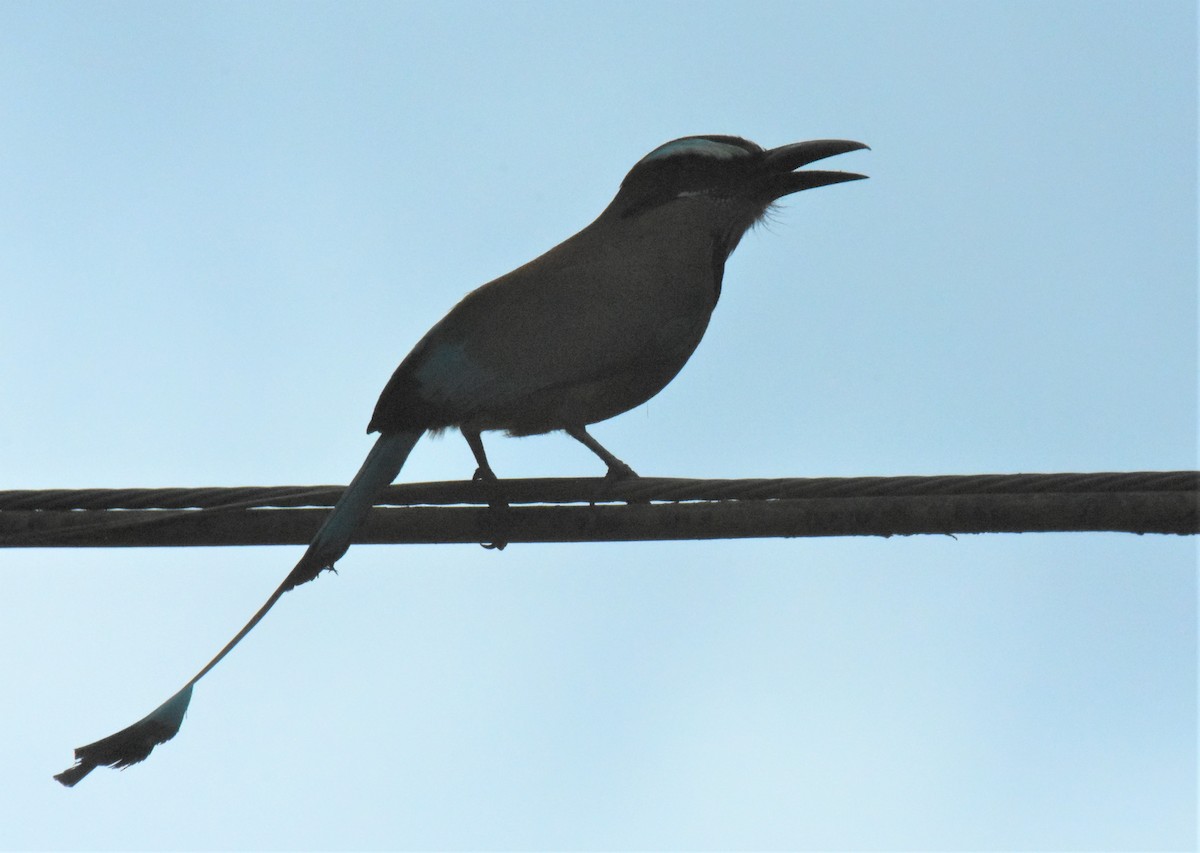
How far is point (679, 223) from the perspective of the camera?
5199 millimetres

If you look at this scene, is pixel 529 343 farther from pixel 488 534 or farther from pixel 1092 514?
pixel 1092 514

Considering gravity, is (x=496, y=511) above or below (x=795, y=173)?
below

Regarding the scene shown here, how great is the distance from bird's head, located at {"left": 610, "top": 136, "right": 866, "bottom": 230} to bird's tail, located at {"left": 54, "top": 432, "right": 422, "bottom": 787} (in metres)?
2.44

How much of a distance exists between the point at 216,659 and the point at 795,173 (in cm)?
316

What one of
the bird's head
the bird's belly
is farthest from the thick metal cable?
the bird's head

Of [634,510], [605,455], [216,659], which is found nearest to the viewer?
[634,510]

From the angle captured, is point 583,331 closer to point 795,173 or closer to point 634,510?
point 634,510

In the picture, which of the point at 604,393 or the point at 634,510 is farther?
the point at 604,393

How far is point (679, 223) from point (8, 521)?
280 cm

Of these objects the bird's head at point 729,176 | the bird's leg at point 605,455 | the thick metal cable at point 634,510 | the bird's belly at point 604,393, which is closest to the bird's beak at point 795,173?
the bird's head at point 729,176

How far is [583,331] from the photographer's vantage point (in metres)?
4.32

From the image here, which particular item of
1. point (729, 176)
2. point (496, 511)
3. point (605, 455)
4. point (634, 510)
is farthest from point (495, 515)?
point (729, 176)

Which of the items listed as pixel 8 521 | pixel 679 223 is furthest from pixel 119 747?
pixel 679 223

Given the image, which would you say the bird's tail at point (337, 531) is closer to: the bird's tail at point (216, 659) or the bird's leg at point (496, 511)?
the bird's tail at point (216, 659)
